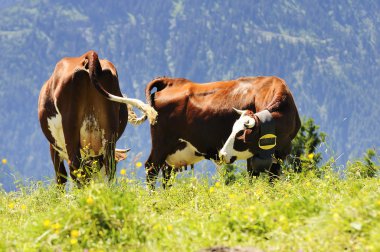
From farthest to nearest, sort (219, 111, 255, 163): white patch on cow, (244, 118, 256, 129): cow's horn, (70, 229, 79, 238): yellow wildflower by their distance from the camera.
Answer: (219, 111, 255, 163): white patch on cow < (244, 118, 256, 129): cow's horn < (70, 229, 79, 238): yellow wildflower

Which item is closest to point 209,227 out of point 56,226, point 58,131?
point 56,226

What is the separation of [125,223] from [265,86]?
8.79 metres

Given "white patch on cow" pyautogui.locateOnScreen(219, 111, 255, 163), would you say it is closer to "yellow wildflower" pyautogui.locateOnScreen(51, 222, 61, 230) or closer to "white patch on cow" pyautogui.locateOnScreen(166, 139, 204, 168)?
"white patch on cow" pyautogui.locateOnScreen(166, 139, 204, 168)

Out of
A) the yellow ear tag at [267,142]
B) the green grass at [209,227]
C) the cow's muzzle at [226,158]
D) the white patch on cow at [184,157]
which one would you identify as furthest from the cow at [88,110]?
the white patch on cow at [184,157]

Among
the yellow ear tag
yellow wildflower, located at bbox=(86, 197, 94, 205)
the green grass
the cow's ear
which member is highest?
yellow wildflower, located at bbox=(86, 197, 94, 205)

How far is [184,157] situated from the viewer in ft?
53.1

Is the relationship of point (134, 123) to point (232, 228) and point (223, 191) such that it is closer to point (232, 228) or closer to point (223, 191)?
point (223, 191)

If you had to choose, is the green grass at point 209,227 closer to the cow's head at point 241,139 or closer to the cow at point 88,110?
the cow at point 88,110

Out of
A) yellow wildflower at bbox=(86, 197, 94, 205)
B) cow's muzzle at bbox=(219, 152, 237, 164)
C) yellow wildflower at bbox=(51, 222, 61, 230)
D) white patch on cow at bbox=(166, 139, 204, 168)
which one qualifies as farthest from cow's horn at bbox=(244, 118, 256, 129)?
yellow wildflower at bbox=(51, 222, 61, 230)

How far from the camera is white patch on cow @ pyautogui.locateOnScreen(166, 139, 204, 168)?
16.0 metres

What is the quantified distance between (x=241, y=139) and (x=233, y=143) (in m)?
0.21

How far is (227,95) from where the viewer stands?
15.8 metres

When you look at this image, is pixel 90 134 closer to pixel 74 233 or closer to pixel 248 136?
pixel 248 136

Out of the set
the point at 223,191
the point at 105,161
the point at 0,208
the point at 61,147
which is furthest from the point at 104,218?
the point at 61,147
